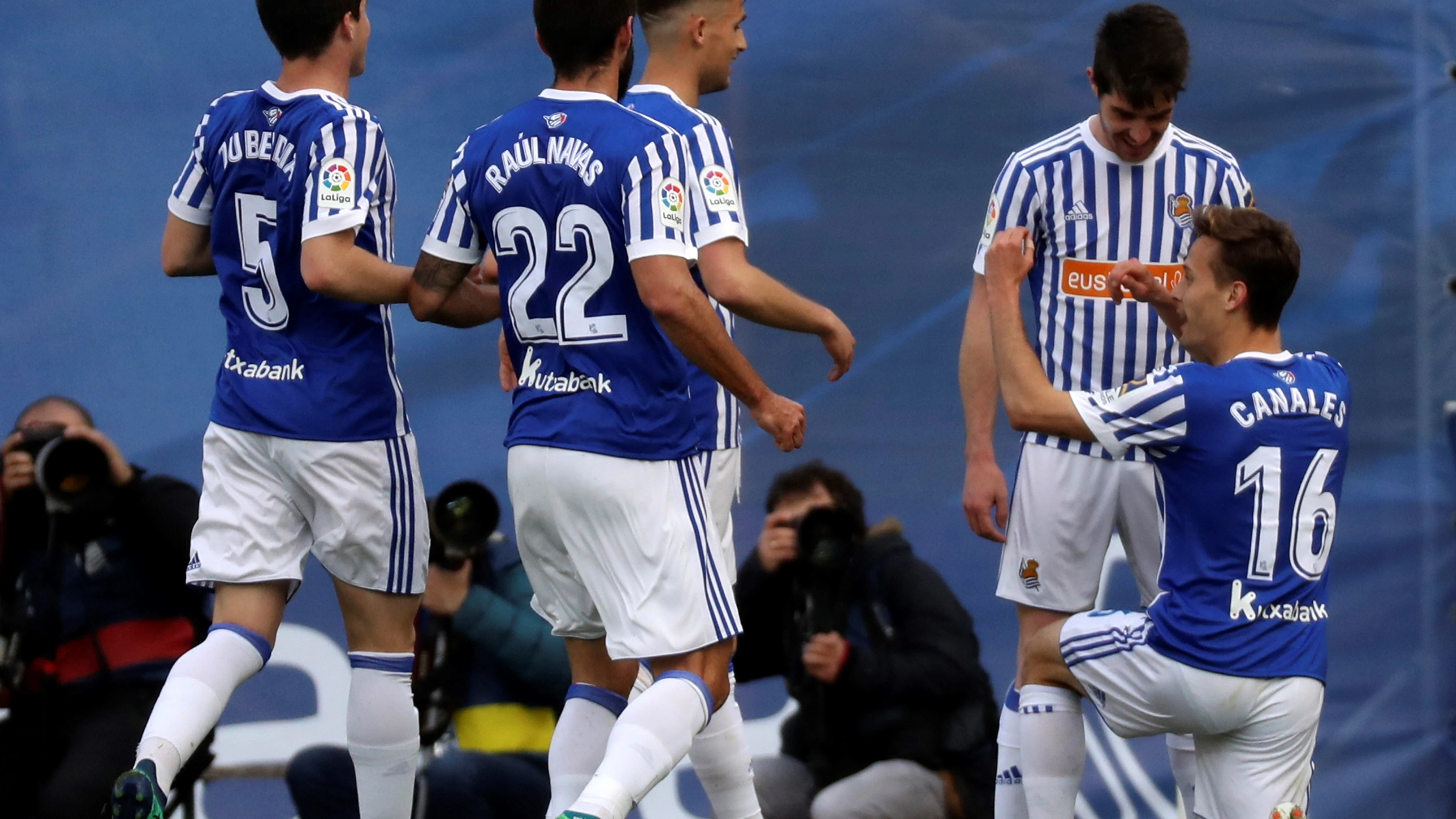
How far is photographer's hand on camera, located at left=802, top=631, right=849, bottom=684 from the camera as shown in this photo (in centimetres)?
456

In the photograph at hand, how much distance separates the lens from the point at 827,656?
4.56 metres

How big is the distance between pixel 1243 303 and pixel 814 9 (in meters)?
2.06

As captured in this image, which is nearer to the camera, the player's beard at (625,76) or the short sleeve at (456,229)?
the short sleeve at (456,229)

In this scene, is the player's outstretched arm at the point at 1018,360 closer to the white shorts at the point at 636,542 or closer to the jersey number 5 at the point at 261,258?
the white shorts at the point at 636,542

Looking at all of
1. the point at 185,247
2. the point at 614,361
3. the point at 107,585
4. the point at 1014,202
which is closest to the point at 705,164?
the point at 614,361

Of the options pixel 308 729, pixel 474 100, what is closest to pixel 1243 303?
pixel 474 100

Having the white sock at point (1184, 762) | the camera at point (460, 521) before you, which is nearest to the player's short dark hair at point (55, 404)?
the camera at point (460, 521)

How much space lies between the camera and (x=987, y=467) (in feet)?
12.1

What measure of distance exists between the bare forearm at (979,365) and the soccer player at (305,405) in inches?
50.5

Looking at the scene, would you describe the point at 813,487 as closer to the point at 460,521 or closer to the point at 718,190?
the point at 460,521

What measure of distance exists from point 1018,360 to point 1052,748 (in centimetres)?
85

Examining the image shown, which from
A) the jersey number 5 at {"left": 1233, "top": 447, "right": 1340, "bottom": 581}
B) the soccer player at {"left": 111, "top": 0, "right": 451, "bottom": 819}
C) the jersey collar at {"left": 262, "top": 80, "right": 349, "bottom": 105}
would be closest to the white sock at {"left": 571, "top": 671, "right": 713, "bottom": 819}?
the soccer player at {"left": 111, "top": 0, "right": 451, "bottom": 819}

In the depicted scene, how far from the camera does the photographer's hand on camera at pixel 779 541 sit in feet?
15.2

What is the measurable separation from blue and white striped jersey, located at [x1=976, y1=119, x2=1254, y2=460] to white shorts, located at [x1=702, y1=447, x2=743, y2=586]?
2.26 ft
